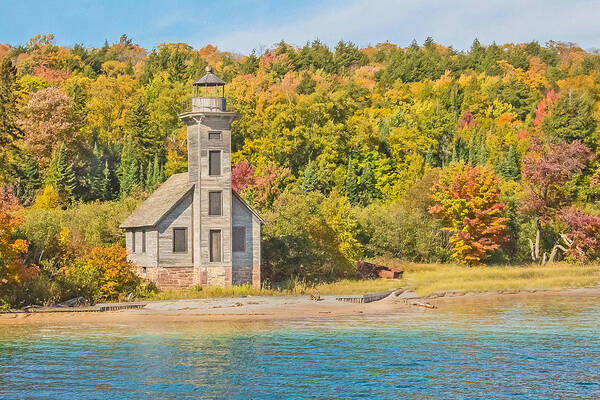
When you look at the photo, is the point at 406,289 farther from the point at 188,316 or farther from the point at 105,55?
the point at 105,55

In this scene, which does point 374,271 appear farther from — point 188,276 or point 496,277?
point 188,276

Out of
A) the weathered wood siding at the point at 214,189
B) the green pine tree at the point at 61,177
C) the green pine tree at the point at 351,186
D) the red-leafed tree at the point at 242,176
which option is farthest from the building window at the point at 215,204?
the green pine tree at the point at 351,186

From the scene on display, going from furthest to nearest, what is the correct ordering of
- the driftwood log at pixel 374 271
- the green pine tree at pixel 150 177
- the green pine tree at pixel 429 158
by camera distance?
the green pine tree at pixel 429 158, the green pine tree at pixel 150 177, the driftwood log at pixel 374 271

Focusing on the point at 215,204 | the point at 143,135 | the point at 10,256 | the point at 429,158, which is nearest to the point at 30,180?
the point at 143,135

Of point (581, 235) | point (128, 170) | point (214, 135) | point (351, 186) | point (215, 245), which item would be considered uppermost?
point (128, 170)

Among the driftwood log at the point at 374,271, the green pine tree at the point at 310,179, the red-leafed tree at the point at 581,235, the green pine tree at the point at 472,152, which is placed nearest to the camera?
the driftwood log at the point at 374,271

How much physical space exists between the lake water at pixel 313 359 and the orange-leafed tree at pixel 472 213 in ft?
76.7

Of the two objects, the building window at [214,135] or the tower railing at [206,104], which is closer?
the building window at [214,135]

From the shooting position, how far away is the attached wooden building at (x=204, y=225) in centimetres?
4800

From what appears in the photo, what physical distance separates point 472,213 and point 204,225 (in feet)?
90.0

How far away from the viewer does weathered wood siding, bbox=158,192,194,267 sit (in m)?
47.9

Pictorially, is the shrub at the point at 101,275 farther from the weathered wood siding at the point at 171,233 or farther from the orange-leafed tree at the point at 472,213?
the orange-leafed tree at the point at 472,213

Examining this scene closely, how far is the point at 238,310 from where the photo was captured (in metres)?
43.3

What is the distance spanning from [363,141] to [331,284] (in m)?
38.9
